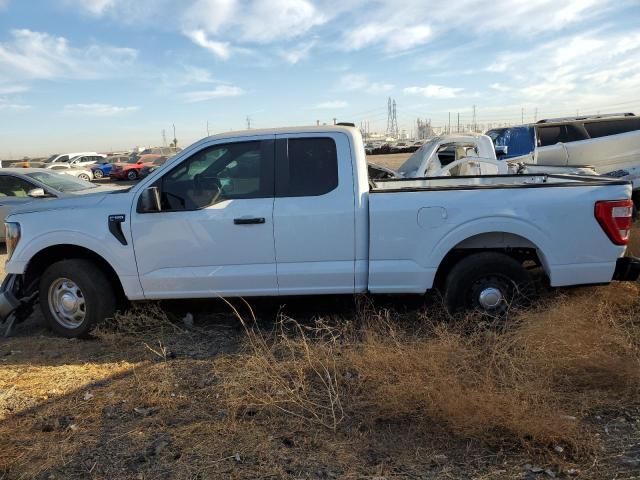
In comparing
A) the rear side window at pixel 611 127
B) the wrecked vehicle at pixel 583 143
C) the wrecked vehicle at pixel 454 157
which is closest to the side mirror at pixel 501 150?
the wrecked vehicle at pixel 583 143

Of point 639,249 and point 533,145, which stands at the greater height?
point 533,145

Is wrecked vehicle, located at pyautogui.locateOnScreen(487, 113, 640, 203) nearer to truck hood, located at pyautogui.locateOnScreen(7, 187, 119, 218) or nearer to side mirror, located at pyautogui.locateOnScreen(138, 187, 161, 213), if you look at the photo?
side mirror, located at pyautogui.locateOnScreen(138, 187, 161, 213)

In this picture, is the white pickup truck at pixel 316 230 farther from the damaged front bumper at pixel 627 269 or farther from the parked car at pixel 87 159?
the parked car at pixel 87 159

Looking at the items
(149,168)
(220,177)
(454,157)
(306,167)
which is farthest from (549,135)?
(149,168)

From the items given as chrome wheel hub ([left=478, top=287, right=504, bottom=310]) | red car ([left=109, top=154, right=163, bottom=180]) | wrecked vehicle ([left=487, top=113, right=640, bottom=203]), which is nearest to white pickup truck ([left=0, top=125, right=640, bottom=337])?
chrome wheel hub ([left=478, top=287, right=504, bottom=310])

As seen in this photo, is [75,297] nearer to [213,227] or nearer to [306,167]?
[213,227]

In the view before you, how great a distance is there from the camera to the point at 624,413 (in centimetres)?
347

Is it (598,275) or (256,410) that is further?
(598,275)

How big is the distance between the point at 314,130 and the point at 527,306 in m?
2.40

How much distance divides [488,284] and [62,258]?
398 cm

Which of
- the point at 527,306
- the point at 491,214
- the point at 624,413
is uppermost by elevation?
the point at 491,214

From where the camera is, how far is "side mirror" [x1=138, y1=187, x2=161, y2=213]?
15.6 ft

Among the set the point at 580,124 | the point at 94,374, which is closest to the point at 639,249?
the point at 94,374

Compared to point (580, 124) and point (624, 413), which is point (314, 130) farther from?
point (580, 124)
